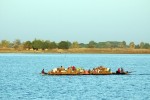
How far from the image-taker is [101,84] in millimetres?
59188

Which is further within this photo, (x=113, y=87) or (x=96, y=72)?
(x=96, y=72)

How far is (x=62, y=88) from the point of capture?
54.6 m

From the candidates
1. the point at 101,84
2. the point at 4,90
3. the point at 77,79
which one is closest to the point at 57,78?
the point at 77,79

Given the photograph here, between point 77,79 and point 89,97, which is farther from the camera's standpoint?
point 77,79

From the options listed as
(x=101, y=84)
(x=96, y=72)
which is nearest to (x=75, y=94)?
(x=101, y=84)

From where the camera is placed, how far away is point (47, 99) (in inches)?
1767

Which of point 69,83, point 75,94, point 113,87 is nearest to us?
point 75,94

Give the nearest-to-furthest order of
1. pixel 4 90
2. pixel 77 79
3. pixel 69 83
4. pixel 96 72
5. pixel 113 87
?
pixel 4 90 → pixel 113 87 → pixel 69 83 → pixel 77 79 → pixel 96 72

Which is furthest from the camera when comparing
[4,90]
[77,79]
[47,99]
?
[77,79]

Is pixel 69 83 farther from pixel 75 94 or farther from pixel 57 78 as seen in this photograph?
pixel 75 94

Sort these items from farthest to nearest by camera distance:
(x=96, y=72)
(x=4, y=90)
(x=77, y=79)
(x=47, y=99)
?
(x=96, y=72) → (x=77, y=79) → (x=4, y=90) → (x=47, y=99)

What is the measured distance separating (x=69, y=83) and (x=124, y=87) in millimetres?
7095

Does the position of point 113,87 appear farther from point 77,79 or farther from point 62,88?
point 77,79

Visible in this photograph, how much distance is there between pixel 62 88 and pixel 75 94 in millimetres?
5978
